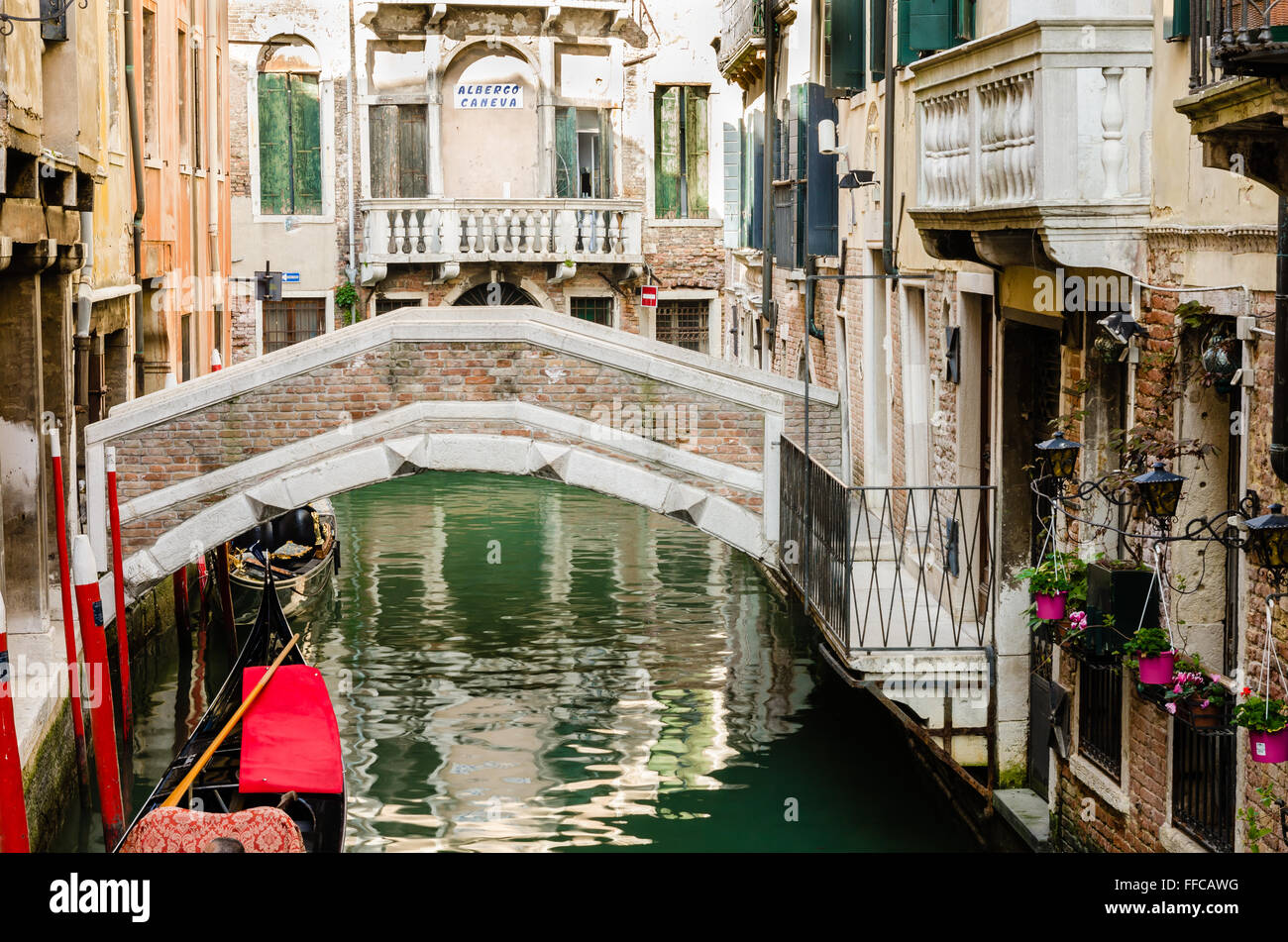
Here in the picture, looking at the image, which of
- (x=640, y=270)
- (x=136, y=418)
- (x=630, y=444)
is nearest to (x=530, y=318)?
(x=630, y=444)

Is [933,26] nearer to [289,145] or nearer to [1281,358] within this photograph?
[1281,358]

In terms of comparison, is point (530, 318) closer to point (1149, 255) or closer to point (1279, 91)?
point (1149, 255)

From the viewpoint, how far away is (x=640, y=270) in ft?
60.1

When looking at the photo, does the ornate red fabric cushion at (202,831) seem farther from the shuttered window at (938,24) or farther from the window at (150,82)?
the window at (150,82)

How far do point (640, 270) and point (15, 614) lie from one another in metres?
10.9

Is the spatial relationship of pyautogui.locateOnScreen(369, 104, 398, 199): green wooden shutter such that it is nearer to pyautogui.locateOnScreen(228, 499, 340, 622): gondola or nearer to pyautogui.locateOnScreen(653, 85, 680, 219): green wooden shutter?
pyautogui.locateOnScreen(653, 85, 680, 219): green wooden shutter

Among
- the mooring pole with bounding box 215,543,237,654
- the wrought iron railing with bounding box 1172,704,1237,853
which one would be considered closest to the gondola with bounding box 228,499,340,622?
the mooring pole with bounding box 215,543,237,654

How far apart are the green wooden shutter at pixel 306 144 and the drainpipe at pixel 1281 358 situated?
49.2 feet

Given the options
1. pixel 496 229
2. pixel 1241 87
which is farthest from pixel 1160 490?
pixel 496 229

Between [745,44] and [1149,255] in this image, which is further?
[745,44]

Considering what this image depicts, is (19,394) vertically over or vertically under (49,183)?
under

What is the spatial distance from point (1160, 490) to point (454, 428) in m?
4.56

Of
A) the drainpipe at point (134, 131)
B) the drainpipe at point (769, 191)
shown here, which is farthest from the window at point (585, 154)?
the drainpipe at point (134, 131)
